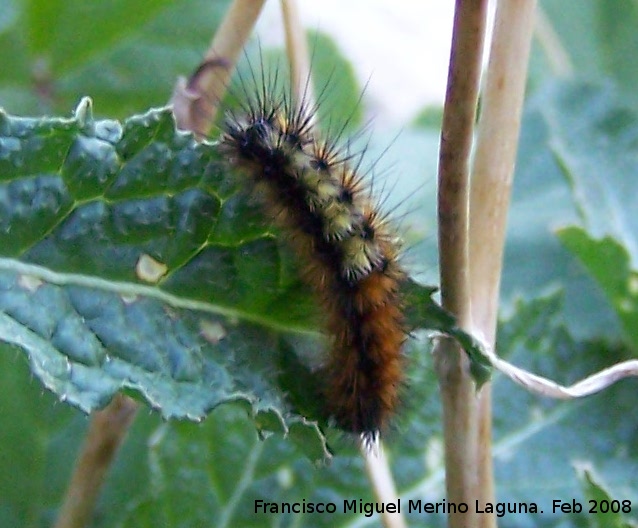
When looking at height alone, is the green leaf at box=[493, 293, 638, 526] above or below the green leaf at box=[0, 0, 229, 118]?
below

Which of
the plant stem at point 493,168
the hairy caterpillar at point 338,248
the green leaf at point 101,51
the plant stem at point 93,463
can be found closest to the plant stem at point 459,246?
the plant stem at point 493,168

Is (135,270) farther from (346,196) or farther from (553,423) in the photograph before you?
(553,423)

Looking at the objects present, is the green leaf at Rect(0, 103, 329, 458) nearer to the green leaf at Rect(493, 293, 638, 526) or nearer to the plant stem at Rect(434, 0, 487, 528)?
the plant stem at Rect(434, 0, 487, 528)

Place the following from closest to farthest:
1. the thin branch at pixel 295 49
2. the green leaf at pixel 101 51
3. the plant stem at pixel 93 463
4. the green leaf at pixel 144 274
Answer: the green leaf at pixel 144 274 < the plant stem at pixel 93 463 < the thin branch at pixel 295 49 < the green leaf at pixel 101 51

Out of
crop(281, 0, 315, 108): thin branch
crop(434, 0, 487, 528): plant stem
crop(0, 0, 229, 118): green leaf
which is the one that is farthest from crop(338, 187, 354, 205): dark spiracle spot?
crop(0, 0, 229, 118): green leaf

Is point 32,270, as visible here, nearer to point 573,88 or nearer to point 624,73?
point 573,88

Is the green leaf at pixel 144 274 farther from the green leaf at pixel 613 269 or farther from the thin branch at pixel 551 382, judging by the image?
the green leaf at pixel 613 269
